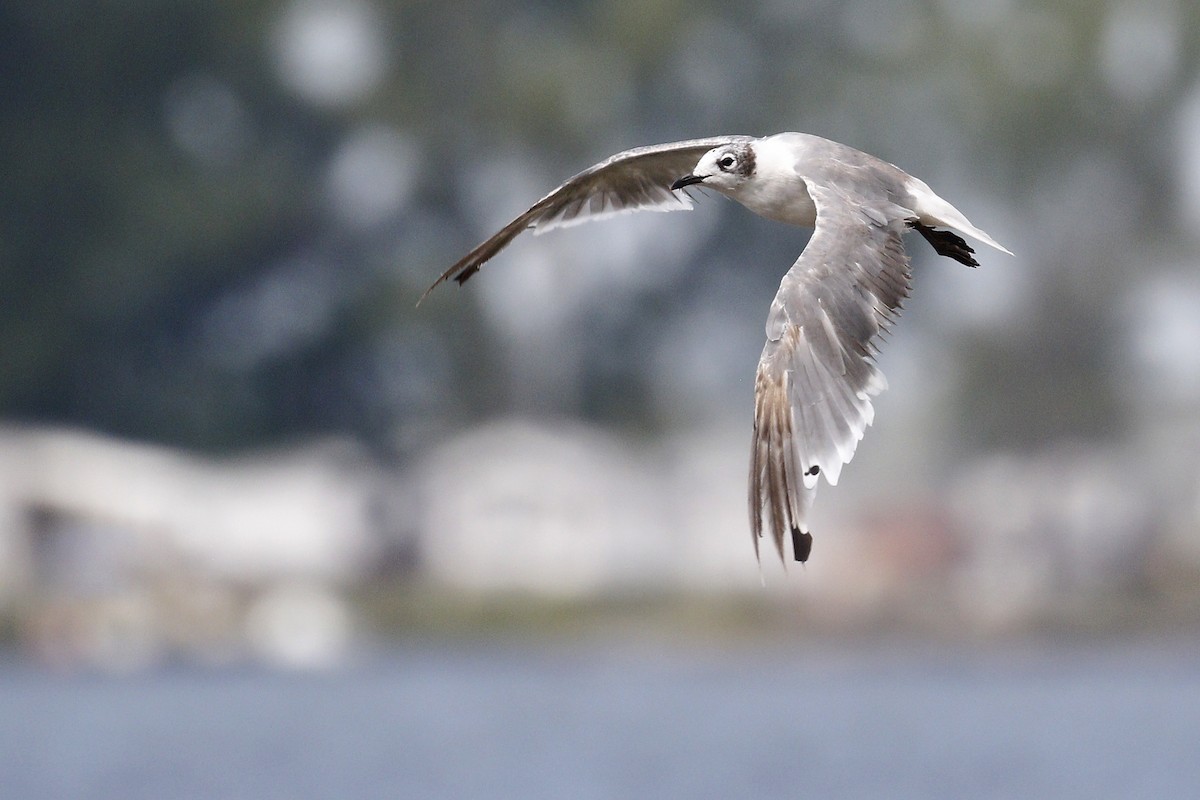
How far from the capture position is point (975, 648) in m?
29.4

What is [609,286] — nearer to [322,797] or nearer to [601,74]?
[601,74]

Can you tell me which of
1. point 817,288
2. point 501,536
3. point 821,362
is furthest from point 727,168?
point 501,536

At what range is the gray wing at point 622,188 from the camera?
324 inches

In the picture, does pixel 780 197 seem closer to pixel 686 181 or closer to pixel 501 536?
pixel 686 181

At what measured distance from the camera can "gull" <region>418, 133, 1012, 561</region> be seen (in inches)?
253

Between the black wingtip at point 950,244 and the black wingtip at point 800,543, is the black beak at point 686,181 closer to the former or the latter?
the black wingtip at point 950,244

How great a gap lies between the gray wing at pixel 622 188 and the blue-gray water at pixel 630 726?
10.6 meters

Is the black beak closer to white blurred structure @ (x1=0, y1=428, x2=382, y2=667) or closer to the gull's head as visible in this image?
the gull's head

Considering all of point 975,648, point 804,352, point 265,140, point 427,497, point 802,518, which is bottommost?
point 802,518

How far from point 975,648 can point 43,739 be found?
12644 millimetres

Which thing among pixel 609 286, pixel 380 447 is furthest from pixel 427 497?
pixel 609 286

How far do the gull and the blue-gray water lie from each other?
11346 mm

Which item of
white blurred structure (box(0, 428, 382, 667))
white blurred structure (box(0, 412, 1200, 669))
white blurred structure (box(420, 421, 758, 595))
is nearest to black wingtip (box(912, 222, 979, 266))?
white blurred structure (box(0, 412, 1200, 669))

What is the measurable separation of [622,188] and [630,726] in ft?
47.2
